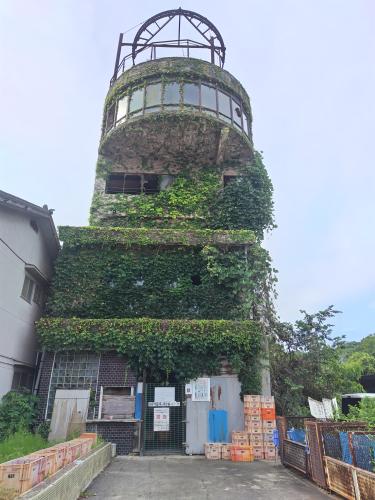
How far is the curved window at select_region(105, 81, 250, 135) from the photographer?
18.3 meters

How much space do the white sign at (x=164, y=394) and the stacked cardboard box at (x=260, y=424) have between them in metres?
2.57

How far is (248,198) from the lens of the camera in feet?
61.8

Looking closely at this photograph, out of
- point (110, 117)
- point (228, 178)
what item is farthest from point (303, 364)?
point (110, 117)

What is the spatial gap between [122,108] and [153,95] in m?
1.93

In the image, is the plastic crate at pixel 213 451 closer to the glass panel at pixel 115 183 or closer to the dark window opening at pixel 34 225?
the dark window opening at pixel 34 225

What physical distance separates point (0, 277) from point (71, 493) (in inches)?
282

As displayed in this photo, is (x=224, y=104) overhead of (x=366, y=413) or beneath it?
overhead

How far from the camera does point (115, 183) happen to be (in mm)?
21094

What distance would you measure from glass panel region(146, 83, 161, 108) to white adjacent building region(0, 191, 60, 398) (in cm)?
837

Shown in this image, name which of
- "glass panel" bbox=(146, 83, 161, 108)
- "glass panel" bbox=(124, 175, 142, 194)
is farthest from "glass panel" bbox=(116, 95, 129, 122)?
"glass panel" bbox=(124, 175, 142, 194)

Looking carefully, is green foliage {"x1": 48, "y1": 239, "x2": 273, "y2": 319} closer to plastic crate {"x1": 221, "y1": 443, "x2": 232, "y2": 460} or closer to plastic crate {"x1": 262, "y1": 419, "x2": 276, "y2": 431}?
plastic crate {"x1": 262, "y1": 419, "x2": 276, "y2": 431}

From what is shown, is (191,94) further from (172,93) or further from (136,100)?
(136,100)

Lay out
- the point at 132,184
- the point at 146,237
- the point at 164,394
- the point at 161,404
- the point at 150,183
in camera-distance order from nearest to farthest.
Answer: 1. the point at 161,404
2. the point at 164,394
3. the point at 146,237
4. the point at 150,183
5. the point at 132,184

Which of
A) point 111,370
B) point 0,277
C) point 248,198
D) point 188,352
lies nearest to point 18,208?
point 0,277
